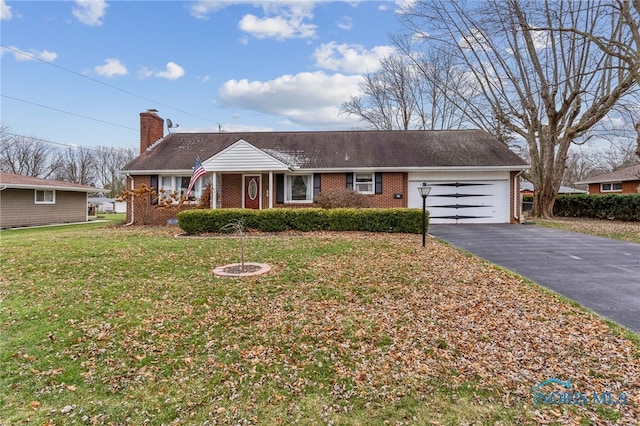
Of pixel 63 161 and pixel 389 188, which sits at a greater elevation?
pixel 63 161

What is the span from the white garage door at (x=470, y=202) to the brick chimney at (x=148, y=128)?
46.8ft

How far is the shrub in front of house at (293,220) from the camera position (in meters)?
11.2

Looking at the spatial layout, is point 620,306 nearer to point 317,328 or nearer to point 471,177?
point 317,328

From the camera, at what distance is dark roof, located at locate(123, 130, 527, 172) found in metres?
15.5

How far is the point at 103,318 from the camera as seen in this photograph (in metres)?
4.24

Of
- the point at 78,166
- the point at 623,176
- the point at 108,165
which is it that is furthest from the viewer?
the point at 108,165

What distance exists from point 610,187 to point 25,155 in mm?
62215

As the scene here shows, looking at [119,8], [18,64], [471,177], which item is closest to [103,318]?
[119,8]

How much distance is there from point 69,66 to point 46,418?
841 inches

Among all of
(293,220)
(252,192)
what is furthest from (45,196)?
(293,220)

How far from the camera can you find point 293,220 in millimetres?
11500

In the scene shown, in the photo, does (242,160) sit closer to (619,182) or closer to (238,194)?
(238,194)

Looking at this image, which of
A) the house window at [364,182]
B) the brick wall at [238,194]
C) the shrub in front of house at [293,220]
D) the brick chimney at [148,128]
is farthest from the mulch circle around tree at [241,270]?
the brick chimney at [148,128]

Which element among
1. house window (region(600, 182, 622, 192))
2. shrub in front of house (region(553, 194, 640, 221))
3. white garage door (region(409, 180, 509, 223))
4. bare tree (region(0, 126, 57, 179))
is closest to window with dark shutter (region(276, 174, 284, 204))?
white garage door (region(409, 180, 509, 223))
